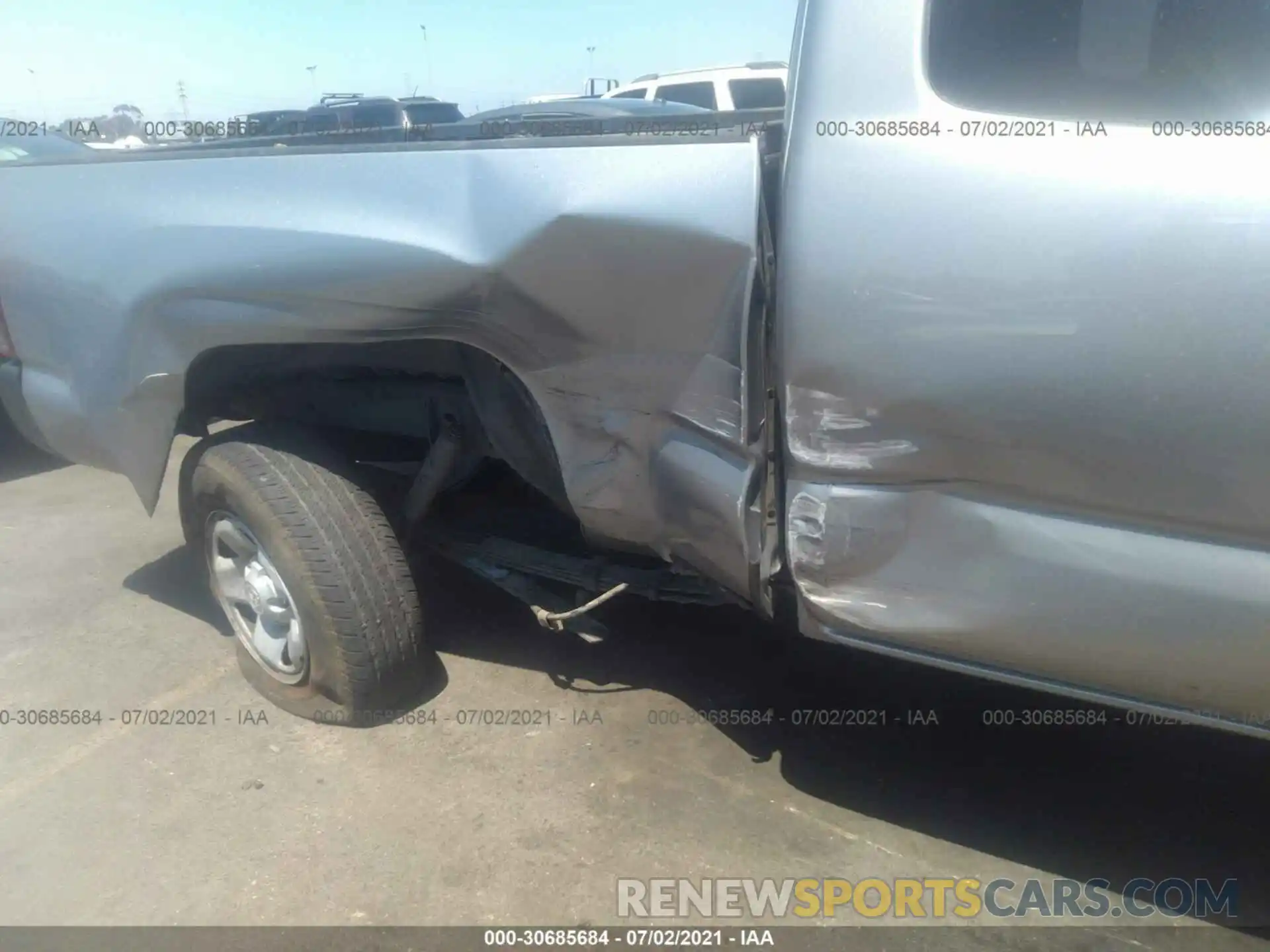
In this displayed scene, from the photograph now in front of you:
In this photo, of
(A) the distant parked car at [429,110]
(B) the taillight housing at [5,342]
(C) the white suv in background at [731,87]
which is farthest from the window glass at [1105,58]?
(A) the distant parked car at [429,110]

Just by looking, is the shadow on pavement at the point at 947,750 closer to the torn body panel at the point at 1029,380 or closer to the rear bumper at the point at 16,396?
the torn body panel at the point at 1029,380

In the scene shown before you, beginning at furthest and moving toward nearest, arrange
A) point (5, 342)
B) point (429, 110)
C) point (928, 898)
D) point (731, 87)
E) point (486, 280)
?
point (429, 110) < point (731, 87) < point (5, 342) < point (928, 898) < point (486, 280)

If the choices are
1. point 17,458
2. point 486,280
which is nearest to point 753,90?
point 17,458

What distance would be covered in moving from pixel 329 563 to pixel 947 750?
1652mm

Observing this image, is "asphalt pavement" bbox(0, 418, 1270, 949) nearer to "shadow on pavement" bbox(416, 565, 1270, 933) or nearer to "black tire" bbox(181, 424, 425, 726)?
"shadow on pavement" bbox(416, 565, 1270, 933)

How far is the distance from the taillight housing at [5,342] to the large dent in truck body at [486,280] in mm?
375

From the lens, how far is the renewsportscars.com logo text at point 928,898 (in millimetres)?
2104

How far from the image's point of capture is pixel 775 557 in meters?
2.03

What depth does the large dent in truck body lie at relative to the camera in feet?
6.19

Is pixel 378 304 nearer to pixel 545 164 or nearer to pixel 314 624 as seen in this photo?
pixel 545 164

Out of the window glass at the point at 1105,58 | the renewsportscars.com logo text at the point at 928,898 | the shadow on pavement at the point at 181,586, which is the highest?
the window glass at the point at 1105,58

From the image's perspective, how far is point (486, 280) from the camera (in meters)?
2.04

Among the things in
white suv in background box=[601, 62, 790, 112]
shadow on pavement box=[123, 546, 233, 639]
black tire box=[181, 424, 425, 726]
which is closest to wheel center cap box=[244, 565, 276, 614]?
black tire box=[181, 424, 425, 726]

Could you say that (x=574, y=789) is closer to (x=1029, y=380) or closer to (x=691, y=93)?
(x=1029, y=380)
